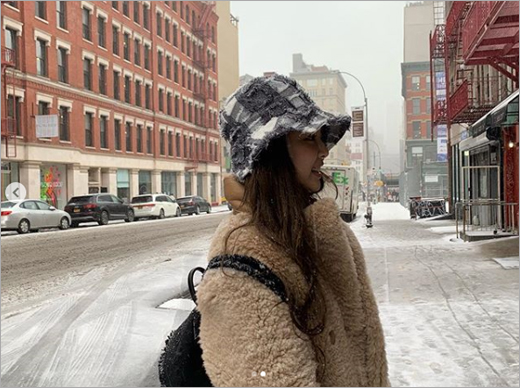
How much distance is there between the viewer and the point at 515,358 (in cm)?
404

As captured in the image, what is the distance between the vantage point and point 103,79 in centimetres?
1098

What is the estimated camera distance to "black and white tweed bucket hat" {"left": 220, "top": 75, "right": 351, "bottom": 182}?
108 centimetres

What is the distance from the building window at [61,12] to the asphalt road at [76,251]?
4.58 meters

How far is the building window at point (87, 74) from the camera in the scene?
1056cm

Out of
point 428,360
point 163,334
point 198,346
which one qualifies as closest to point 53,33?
point 163,334

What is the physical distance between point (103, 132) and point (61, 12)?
2.59m

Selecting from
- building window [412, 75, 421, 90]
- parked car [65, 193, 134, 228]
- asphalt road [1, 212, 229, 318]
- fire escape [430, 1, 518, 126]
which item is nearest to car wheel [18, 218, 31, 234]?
asphalt road [1, 212, 229, 318]

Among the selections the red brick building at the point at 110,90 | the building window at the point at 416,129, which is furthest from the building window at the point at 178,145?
the building window at the point at 416,129

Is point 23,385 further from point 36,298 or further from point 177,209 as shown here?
point 177,209

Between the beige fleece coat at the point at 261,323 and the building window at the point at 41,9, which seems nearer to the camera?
the beige fleece coat at the point at 261,323

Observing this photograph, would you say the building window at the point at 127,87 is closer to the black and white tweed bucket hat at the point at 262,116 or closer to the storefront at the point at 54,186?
the storefront at the point at 54,186

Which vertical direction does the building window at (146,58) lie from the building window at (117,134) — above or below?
above

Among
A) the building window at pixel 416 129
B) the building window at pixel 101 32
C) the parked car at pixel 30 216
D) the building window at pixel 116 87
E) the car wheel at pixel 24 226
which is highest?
the building window at pixel 101 32

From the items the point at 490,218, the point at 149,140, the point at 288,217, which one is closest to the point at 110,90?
the point at 149,140
